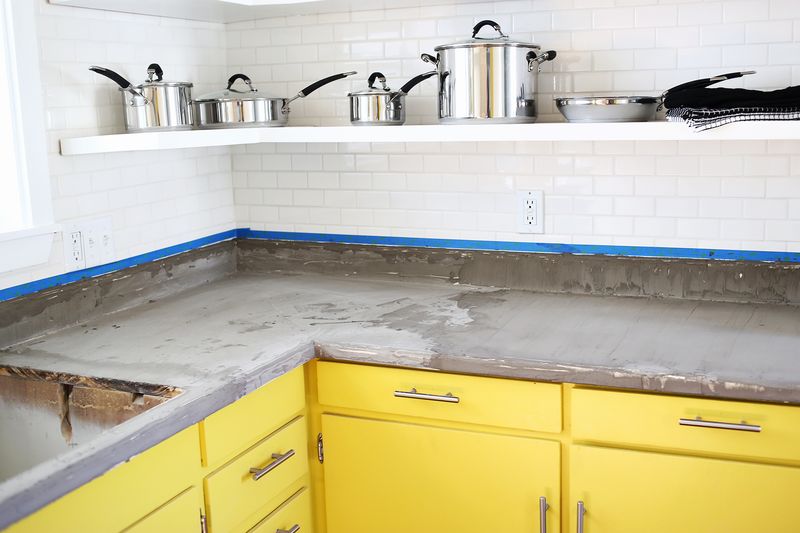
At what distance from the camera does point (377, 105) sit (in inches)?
105

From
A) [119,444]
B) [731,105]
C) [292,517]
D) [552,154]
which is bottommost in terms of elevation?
[292,517]

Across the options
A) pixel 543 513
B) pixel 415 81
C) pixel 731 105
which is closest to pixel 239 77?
pixel 415 81

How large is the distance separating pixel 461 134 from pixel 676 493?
3.58 ft

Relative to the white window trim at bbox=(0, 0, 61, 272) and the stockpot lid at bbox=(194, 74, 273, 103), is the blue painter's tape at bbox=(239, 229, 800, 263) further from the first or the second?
the white window trim at bbox=(0, 0, 61, 272)

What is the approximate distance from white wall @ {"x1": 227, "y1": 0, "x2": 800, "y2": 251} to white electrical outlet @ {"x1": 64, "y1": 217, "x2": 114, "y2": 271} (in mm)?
663

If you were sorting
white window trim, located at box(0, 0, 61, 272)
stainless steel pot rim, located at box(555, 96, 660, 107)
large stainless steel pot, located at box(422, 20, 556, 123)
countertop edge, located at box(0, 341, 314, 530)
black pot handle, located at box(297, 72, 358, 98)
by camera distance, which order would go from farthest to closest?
1. black pot handle, located at box(297, 72, 358, 98)
2. large stainless steel pot, located at box(422, 20, 556, 123)
3. stainless steel pot rim, located at box(555, 96, 660, 107)
4. white window trim, located at box(0, 0, 61, 272)
5. countertop edge, located at box(0, 341, 314, 530)

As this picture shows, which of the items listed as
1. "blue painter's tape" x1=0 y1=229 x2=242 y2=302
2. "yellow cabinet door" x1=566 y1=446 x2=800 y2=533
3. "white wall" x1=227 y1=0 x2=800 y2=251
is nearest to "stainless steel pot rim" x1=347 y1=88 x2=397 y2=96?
"white wall" x1=227 y1=0 x2=800 y2=251

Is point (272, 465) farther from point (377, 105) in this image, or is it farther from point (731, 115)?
point (731, 115)

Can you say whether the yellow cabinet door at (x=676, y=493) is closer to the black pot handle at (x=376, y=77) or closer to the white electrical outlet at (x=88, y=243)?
the black pot handle at (x=376, y=77)

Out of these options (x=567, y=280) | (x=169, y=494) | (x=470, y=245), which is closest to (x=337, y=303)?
(x=470, y=245)

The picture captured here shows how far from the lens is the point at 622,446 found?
2.09m

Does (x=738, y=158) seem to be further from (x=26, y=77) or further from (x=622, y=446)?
(x=26, y=77)

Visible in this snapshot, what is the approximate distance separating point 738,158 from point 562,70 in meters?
0.56

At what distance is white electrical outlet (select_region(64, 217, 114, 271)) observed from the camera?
246 cm
